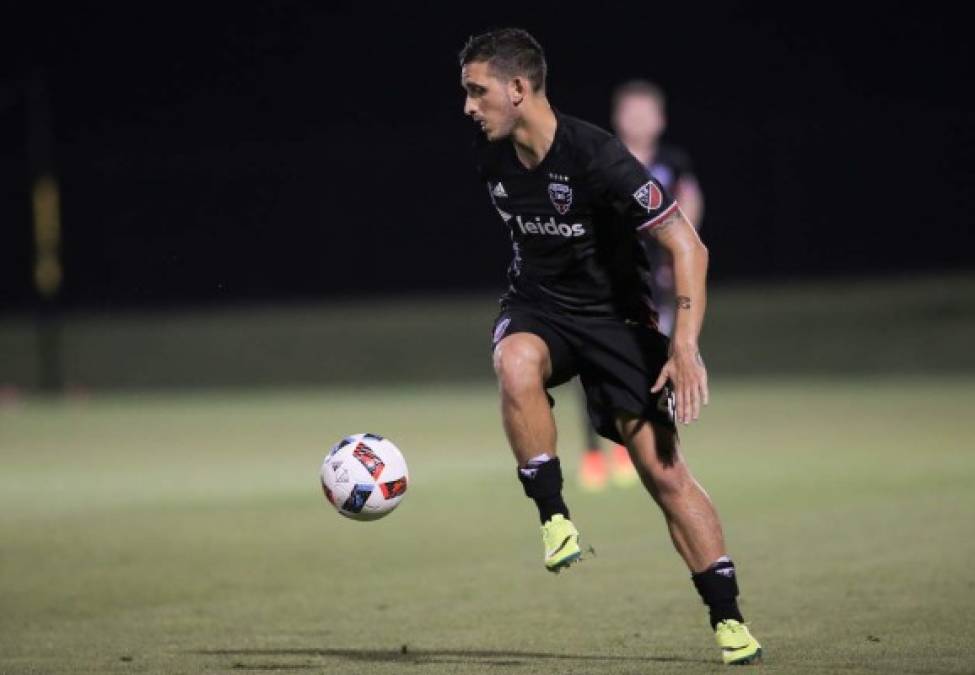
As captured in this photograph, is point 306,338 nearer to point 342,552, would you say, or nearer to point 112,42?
point 112,42

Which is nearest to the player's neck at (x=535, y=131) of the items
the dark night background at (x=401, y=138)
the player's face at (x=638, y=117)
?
the player's face at (x=638, y=117)

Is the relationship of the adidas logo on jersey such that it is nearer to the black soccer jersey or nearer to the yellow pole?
the black soccer jersey

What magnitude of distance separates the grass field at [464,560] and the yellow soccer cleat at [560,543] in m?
0.35

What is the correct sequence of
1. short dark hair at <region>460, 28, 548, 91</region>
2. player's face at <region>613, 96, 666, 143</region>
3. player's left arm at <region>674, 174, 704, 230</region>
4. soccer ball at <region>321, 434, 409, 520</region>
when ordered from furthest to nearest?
player's left arm at <region>674, 174, 704, 230</region> → player's face at <region>613, 96, 666, 143</region> → soccer ball at <region>321, 434, 409, 520</region> → short dark hair at <region>460, 28, 548, 91</region>

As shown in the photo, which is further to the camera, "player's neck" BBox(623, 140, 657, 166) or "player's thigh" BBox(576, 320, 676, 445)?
"player's neck" BBox(623, 140, 657, 166)

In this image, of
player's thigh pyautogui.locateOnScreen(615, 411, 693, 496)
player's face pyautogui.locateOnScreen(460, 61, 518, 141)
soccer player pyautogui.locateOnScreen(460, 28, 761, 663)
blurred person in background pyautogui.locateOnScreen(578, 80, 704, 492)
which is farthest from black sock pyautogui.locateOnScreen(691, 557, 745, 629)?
blurred person in background pyautogui.locateOnScreen(578, 80, 704, 492)

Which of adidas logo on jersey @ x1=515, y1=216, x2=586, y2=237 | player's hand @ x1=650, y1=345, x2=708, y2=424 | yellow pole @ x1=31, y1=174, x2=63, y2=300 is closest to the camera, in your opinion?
player's hand @ x1=650, y1=345, x2=708, y2=424

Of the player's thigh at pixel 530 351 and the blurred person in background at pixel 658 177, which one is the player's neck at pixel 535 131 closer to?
the player's thigh at pixel 530 351

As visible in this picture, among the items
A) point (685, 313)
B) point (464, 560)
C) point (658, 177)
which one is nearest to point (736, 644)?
point (685, 313)

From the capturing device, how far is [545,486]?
6168 mm

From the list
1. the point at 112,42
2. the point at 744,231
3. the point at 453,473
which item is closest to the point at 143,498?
the point at 453,473

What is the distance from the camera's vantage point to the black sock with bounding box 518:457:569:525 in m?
6.14

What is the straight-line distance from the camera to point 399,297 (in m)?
28.3

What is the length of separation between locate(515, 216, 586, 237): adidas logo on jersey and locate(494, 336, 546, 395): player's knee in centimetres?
39
